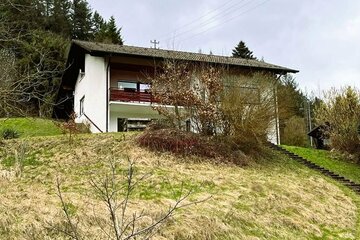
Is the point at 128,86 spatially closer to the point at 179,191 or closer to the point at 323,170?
the point at 323,170

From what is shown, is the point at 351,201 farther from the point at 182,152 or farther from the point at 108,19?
the point at 108,19

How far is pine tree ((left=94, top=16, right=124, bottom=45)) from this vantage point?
46938 millimetres

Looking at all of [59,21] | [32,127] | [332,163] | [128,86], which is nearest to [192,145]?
[332,163]

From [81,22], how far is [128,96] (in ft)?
89.8

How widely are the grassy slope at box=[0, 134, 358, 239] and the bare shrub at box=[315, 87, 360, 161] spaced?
6346 mm

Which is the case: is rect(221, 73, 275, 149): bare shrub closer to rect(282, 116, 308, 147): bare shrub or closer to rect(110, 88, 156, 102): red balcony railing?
rect(110, 88, 156, 102): red balcony railing

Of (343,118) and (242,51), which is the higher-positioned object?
(242,51)

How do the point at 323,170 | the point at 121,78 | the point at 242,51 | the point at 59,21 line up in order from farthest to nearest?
1. the point at 242,51
2. the point at 59,21
3. the point at 121,78
4. the point at 323,170

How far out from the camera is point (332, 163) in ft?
80.7

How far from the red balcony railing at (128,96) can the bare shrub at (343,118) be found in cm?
1077

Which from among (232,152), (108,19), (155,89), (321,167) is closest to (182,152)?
(232,152)

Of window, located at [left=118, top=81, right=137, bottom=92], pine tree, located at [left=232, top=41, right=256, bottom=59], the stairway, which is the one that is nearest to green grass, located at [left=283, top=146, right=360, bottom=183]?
the stairway

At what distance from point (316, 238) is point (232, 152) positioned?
7.83m

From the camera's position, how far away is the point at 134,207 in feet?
36.4
